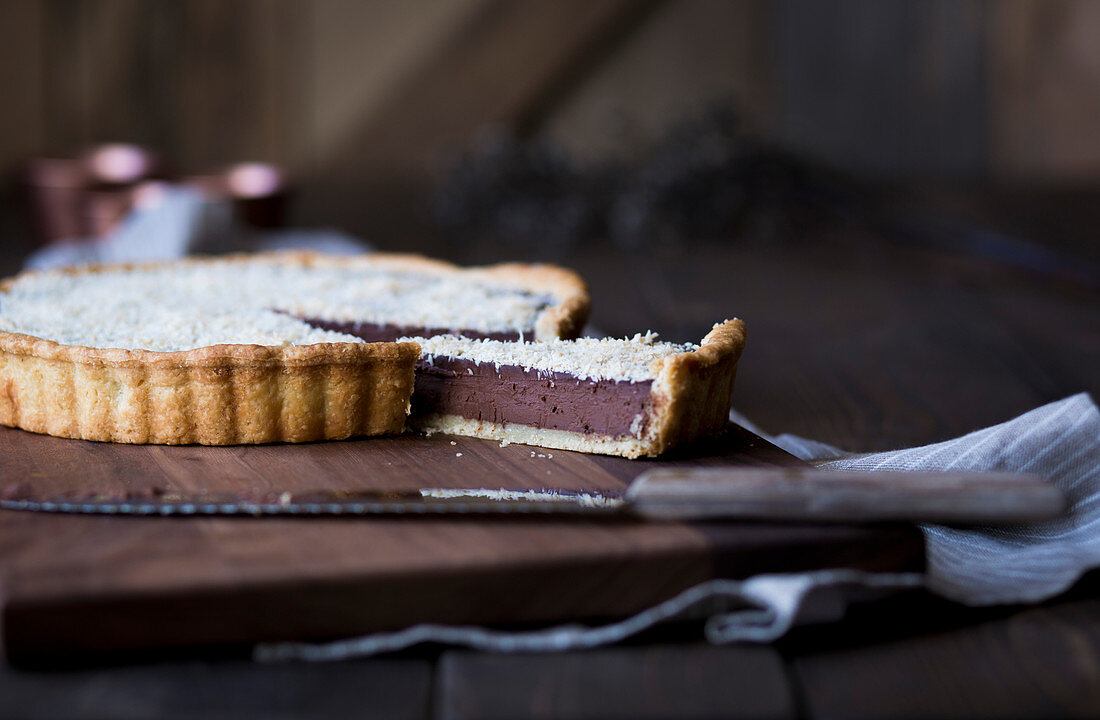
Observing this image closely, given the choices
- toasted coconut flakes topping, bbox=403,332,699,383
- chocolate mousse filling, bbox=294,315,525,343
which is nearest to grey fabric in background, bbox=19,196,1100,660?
toasted coconut flakes topping, bbox=403,332,699,383

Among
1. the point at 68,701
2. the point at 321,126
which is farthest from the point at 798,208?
the point at 68,701

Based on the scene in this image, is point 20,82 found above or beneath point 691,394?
beneath

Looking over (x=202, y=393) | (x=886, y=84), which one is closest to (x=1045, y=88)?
(x=886, y=84)

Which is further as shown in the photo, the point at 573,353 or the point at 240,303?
the point at 240,303

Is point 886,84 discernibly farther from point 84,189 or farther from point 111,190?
point 84,189

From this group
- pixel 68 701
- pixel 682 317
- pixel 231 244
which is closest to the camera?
pixel 68 701

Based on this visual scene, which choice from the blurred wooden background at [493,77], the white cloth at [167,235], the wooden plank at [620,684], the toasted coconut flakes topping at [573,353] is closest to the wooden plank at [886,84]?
the blurred wooden background at [493,77]

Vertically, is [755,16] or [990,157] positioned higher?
[755,16]

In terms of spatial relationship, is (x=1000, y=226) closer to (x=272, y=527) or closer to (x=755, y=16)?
(x=755, y=16)
